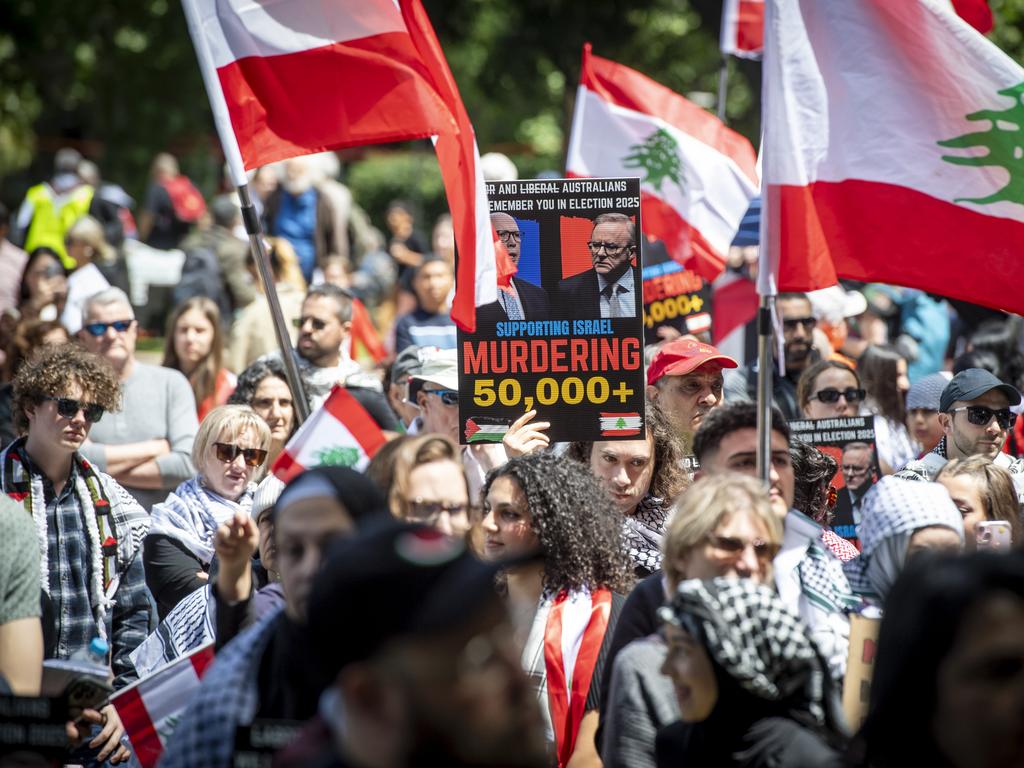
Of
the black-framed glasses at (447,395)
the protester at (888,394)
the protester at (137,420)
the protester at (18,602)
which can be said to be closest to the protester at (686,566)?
the protester at (18,602)

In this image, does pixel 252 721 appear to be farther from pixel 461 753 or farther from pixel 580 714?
pixel 580 714

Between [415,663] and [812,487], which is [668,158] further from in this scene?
[415,663]

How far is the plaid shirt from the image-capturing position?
6480mm

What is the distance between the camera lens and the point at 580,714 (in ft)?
17.5

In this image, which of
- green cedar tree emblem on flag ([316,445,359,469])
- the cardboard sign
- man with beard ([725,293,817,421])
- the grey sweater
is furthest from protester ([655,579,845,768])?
man with beard ([725,293,817,421])

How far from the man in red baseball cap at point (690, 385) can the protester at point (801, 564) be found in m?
1.70

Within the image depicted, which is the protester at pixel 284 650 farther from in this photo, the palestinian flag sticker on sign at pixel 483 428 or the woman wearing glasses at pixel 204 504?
the palestinian flag sticker on sign at pixel 483 428

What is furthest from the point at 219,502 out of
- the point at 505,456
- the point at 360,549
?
the point at 360,549

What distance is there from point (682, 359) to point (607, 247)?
3.10 ft

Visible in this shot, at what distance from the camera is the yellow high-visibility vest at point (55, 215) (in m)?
16.6

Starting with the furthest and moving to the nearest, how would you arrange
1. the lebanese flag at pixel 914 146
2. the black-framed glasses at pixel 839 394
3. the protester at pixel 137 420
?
the black-framed glasses at pixel 839 394, the protester at pixel 137 420, the lebanese flag at pixel 914 146

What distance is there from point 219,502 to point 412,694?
4.14 m

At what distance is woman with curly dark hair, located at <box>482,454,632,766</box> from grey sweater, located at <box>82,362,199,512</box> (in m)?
3.32

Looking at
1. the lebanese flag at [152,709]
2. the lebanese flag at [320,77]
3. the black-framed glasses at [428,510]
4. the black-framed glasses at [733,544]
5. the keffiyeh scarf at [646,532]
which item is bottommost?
the lebanese flag at [152,709]
